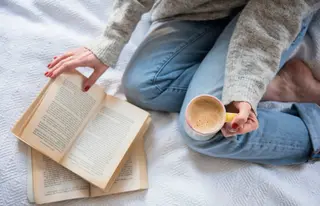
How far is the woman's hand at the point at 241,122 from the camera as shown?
2.18ft

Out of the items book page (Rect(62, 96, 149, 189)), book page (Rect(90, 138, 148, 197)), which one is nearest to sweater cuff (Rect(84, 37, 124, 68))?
book page (Rect(62, 96, 149, 189))

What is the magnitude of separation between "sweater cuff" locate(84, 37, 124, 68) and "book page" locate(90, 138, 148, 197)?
22 centimetres

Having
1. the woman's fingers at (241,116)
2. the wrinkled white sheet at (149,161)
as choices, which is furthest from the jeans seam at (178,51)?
the woman's fingers at (241,116)

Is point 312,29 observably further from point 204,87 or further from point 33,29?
point 33,29

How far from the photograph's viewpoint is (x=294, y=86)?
0.90 m

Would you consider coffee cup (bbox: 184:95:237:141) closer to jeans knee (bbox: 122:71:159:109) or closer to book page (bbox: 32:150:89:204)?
jeans knee (bbox: 122:71:159:109)

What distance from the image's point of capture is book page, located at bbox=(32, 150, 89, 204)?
75 centimetres

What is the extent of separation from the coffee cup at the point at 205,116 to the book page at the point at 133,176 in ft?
0.61

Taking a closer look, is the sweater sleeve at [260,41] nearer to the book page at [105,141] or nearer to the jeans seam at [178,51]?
the jeans seam at [178,51]

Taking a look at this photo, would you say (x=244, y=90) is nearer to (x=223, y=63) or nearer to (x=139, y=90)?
(x=223, y=63)

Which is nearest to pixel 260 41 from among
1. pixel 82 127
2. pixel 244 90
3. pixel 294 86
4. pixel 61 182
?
pixel 244 90

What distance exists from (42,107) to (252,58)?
481mm

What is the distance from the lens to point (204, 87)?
786 millimetres

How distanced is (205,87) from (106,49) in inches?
9.9
